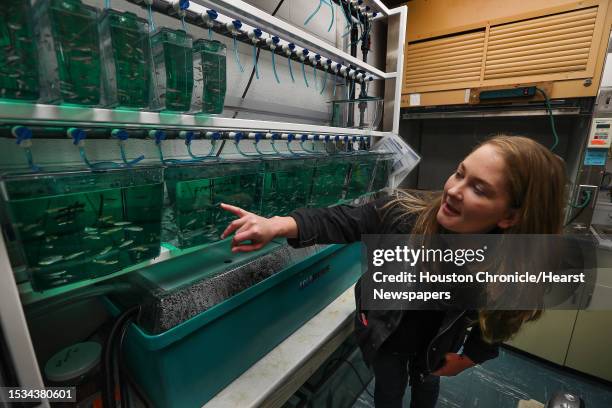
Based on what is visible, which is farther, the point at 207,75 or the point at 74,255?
the point at 207,75

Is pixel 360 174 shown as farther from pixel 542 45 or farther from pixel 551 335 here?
pixel 551 335

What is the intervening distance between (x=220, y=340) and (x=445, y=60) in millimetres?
2182

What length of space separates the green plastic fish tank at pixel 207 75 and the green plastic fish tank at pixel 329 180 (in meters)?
0.52

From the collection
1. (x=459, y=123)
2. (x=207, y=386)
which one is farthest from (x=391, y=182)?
(x=207, y=386)

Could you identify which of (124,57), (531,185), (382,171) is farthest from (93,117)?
(382,171)

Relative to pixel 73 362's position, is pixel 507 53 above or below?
above

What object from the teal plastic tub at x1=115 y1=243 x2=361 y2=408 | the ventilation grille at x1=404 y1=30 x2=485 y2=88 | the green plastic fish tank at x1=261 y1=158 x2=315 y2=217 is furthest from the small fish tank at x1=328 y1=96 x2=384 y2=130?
the teal plastic tub at x1=115 y1=243 x2=361 y2=408

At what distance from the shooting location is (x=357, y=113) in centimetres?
188

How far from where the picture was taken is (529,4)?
161cm

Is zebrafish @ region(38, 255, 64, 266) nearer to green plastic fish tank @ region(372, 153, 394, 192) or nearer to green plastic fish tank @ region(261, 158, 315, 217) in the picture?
green plastic fish tank @ region(261, 158, 315, 217)

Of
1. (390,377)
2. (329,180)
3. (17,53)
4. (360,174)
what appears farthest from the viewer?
(360,174)

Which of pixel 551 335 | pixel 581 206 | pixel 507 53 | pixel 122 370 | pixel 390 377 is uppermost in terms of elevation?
pixel 507 53

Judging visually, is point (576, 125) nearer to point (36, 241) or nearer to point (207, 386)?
point (207, 386)

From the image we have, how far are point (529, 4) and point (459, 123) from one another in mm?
909
